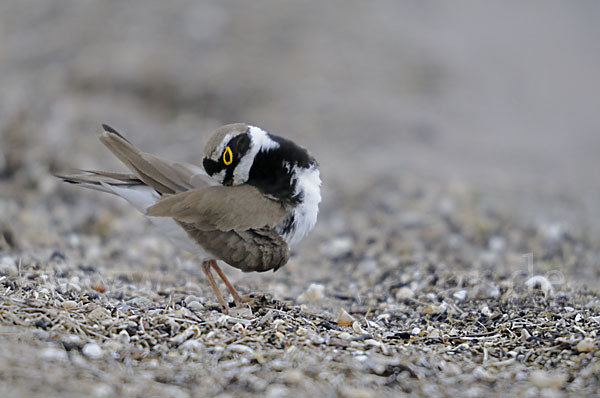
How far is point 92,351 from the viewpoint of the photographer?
337cm

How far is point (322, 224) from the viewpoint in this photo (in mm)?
7145

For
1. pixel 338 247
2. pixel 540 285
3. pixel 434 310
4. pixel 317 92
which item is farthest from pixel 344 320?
pixel 317 92

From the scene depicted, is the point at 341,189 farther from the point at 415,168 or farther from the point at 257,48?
the point at 257,48

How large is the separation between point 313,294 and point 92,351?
82.1 inches

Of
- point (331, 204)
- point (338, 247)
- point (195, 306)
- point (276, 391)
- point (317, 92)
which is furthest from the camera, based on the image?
point (317, 92)

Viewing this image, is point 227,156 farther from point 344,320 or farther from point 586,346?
point 586,346

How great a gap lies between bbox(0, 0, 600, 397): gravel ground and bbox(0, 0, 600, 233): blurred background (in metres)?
0.05

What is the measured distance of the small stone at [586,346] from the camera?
357cm

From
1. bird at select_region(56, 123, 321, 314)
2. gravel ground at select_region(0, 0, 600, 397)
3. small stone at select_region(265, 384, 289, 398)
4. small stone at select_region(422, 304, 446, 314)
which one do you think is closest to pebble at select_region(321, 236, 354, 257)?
gravel ground at select_region(0, 0, 600, 397)

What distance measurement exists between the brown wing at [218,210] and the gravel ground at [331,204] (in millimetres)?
570

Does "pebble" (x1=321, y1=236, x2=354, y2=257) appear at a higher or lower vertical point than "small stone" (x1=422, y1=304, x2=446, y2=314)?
higher

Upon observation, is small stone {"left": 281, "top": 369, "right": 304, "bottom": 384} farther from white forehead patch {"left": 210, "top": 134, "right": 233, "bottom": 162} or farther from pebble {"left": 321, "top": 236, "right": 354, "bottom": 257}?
pebble {"left": 321, "top": 236, "right": 354, "bottom": 257}

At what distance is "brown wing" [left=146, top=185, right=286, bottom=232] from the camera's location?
4.10 metres

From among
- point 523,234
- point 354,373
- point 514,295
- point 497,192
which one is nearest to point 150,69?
point 497,192
